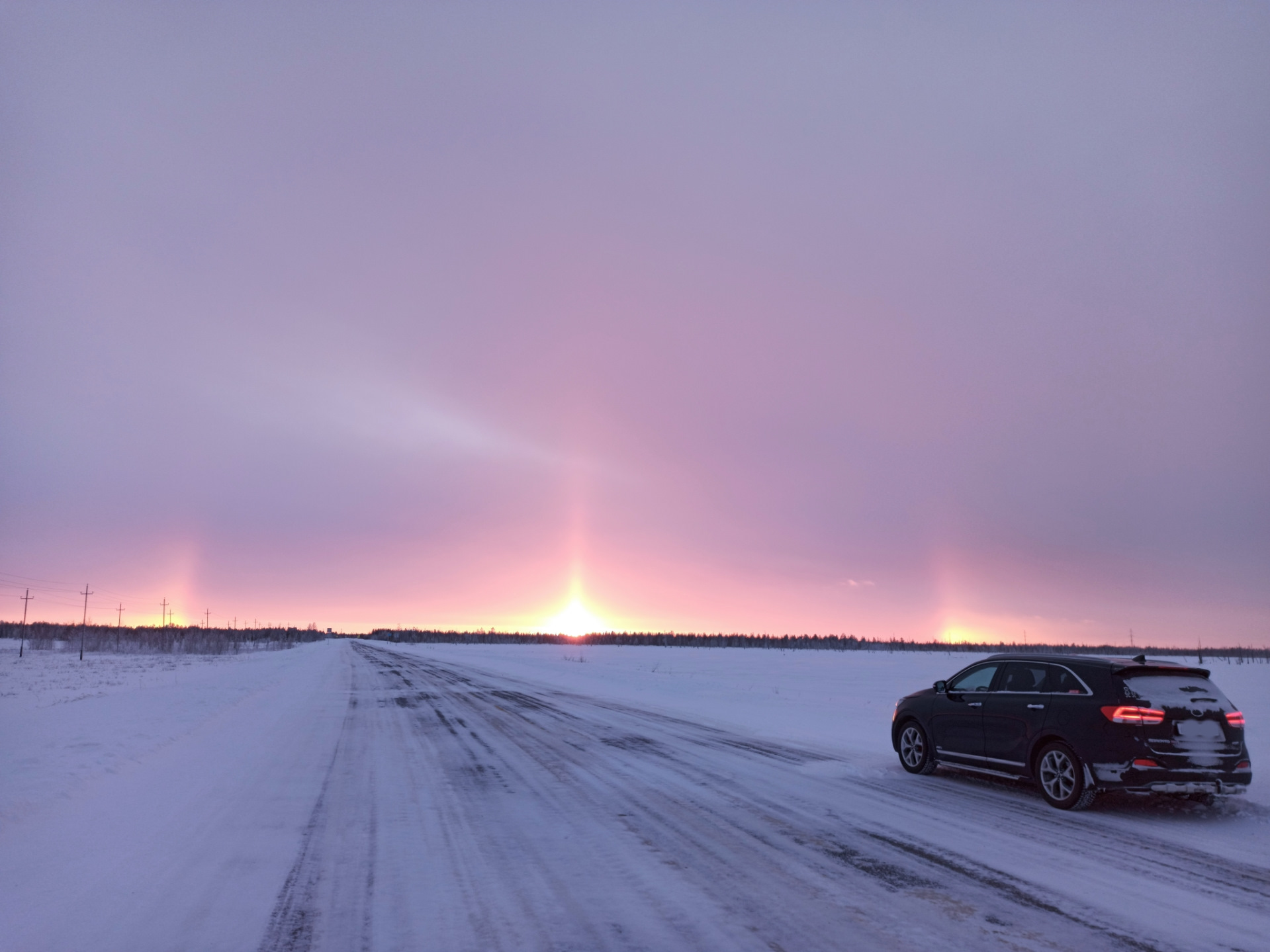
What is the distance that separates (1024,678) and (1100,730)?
4.85 ft

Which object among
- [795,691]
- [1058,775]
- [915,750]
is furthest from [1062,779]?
[795,691]

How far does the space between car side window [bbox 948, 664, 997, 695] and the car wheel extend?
1.44 metres

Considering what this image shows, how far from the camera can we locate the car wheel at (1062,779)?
9.13 metres

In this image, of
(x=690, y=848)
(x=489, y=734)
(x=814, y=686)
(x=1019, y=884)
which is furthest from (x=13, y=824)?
(x=814, y=686)

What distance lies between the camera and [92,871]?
6.39 metres

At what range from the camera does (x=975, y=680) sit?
11.4 m

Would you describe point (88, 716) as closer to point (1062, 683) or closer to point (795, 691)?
→ point (1062, 683)

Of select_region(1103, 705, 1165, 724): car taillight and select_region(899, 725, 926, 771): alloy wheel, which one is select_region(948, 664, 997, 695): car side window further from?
select_region(1103, 705, 1165, 724): car taillight

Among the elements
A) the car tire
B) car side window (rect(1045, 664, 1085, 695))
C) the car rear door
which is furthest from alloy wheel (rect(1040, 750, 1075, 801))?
the car tire

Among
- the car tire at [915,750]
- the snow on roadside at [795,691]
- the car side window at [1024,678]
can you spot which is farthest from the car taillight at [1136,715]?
the car tire at [915,750]

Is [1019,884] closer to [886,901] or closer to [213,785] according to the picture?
[886,901]

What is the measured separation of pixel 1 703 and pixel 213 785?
1761cm

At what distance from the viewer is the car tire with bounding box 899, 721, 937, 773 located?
37.9ft

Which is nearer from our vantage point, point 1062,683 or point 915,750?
point 1062,683
